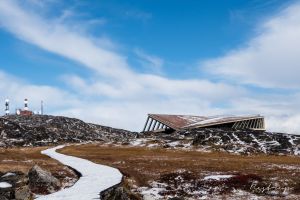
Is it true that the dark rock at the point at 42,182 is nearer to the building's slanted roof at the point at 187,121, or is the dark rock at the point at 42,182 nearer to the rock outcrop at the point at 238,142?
the rock outcrop at the point at 238,142

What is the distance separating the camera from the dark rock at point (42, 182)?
1656 inches

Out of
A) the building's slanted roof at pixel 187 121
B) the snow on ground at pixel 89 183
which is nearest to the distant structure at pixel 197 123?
the building's slanted roof at pixel 187 121

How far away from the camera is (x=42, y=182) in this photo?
141 feet

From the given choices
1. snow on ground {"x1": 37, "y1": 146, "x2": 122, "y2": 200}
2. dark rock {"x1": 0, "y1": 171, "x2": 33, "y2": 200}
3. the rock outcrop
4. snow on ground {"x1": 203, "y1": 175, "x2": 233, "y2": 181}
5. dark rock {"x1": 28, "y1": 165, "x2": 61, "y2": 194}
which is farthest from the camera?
the rock outcrop

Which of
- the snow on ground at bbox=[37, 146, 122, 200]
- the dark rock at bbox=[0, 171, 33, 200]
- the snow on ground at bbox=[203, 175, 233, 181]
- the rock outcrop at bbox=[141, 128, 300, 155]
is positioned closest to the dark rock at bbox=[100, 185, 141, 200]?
the snow on ground at bbox=[37, 146, 122, 200]

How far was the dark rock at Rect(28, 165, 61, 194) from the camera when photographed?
4206 centimetres

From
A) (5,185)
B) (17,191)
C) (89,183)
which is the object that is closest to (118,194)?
(17,191)

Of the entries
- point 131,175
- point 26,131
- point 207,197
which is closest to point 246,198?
point 207,197

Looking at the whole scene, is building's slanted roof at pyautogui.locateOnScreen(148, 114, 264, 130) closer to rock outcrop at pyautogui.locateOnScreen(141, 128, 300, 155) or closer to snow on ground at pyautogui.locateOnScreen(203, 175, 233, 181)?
rock outcrop at pyautogui.locateOnScreen(141, 128, 300, 155)

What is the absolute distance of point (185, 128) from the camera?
145125mm

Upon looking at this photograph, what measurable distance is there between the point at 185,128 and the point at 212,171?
8973 cm

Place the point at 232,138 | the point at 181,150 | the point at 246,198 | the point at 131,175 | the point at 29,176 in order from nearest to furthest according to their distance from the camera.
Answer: the point at 246,198 → the point at 29,176 → the point at 131,175 → the point at 181,150 → the point at 232,138

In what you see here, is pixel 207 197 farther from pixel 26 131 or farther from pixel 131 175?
pixel 26 131

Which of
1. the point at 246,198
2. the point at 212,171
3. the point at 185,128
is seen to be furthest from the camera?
A: the point at 185,128
